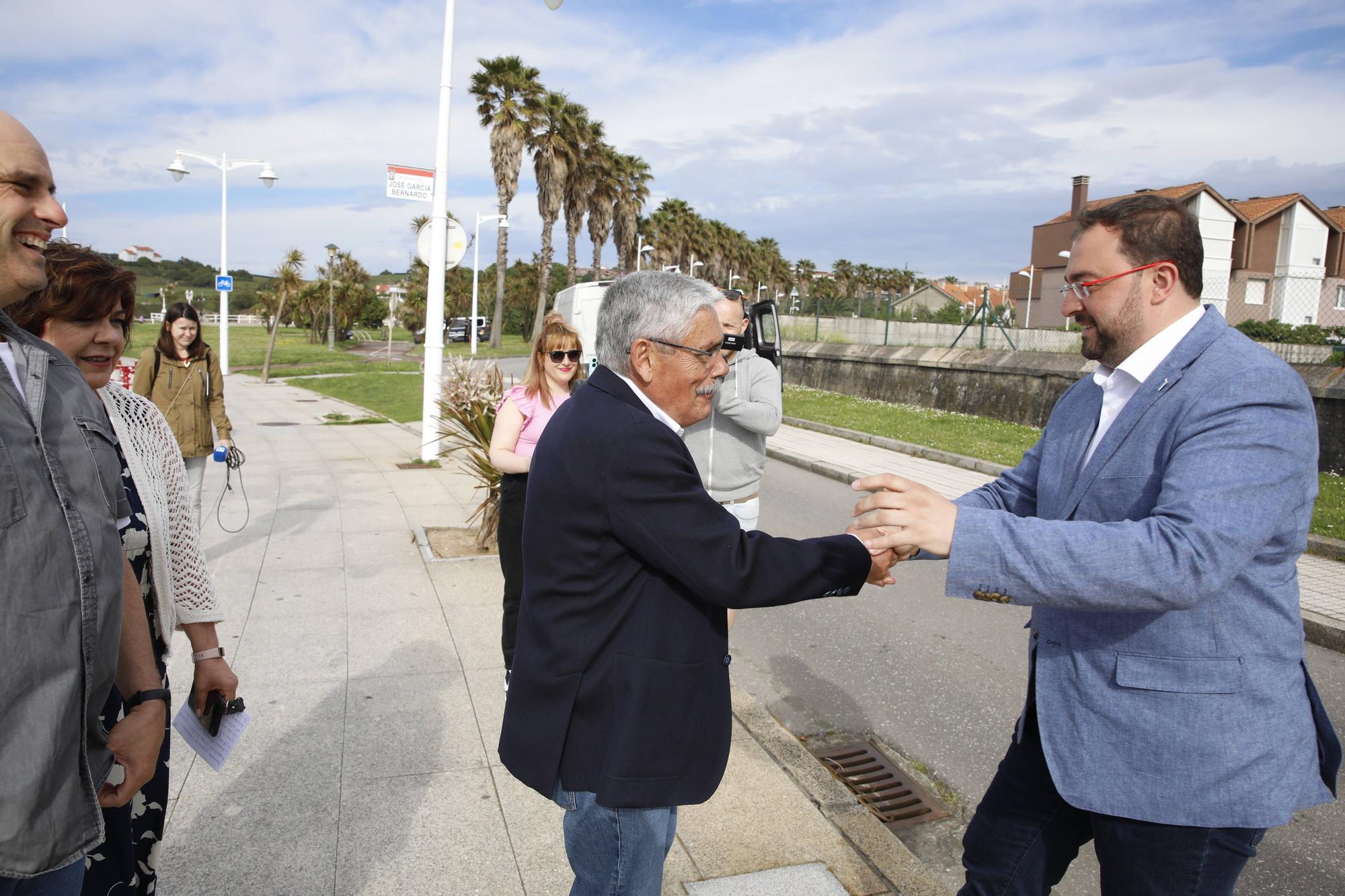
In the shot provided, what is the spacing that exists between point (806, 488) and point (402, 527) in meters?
4.98

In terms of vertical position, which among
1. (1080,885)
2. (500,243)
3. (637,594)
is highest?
(500,243)

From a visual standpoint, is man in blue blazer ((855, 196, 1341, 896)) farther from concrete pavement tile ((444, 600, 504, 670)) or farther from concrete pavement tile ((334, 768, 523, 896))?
concrete pavement tile ((444, 600, 504, 670))

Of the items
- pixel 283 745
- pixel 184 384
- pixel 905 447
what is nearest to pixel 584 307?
pixel 905 447

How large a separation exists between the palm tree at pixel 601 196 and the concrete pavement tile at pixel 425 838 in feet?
146

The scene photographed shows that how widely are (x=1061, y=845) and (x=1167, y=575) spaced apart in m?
0.94

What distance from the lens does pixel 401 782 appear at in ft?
12.0

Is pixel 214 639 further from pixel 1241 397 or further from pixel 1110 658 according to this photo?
pixel 1241 397

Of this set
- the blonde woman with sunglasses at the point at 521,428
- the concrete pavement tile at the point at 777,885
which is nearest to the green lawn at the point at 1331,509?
the blonde woman with sunglasses at the point at 521,428

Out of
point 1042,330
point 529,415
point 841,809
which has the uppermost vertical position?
point 1042,330

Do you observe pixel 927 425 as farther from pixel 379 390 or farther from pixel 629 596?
pixel 379 390

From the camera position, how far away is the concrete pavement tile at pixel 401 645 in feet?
16.0

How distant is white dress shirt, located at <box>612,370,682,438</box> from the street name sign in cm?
951

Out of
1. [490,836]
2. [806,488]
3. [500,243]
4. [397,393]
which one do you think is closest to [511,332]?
[500,243]

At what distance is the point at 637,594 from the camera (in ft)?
6.43
